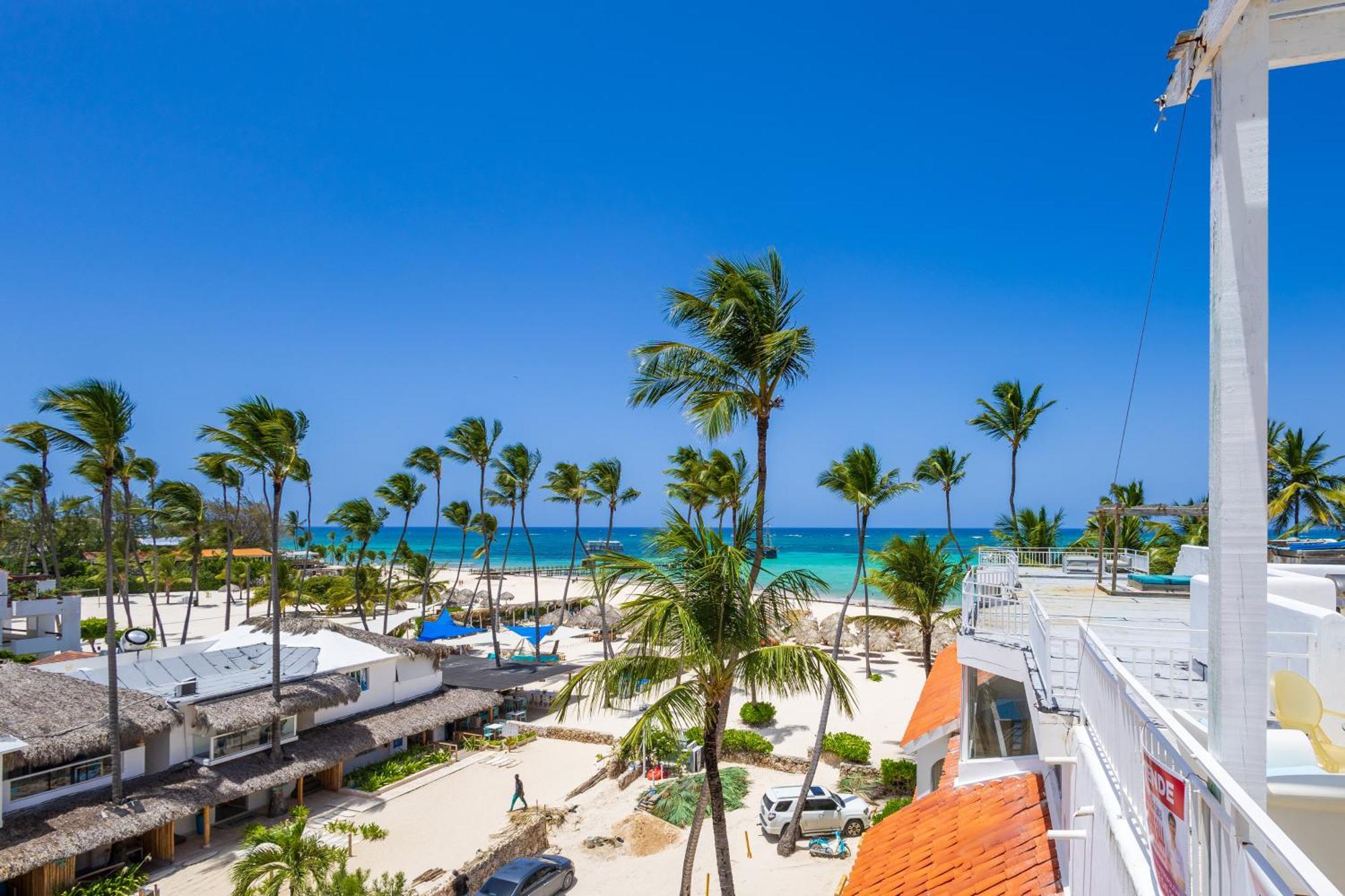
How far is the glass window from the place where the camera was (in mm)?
10617

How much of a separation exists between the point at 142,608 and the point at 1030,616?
7313 centimetres

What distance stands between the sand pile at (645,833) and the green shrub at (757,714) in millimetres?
8048

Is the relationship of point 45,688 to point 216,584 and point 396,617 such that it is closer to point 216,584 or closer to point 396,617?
point 396,617

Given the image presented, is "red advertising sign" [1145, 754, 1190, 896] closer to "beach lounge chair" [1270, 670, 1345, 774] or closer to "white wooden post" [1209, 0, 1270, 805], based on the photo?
"white wooden post" [1209, 0, 1270, 805]

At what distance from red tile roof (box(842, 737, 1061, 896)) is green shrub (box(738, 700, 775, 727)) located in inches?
640

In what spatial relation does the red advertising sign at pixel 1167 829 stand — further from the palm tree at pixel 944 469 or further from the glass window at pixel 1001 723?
the palm tree at pixel 944 469

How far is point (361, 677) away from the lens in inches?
985

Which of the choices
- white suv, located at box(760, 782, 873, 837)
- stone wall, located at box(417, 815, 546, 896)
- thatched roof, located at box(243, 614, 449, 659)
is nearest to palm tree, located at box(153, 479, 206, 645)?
thatched roof, located at box(243, 614, 449, 659)

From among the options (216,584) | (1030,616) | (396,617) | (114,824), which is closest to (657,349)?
(1030,616)

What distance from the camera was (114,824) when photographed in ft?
52.1

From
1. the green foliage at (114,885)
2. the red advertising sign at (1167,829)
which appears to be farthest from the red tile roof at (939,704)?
the green foliage at (114,885)

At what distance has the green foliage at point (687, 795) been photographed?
19.1 m

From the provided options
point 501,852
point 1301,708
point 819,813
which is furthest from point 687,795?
point 1301,708

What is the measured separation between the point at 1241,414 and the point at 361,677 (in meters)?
27.1
